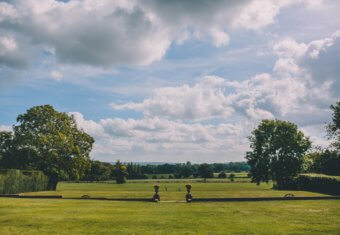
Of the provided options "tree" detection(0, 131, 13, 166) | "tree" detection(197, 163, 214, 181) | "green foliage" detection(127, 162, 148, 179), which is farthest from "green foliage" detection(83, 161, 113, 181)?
"tree" detection(0, 131, 13, 166)

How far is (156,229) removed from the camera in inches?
701

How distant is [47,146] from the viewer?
63.1 meters

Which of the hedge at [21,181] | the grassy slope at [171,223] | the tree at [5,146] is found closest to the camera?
the grassy slope at [171,223]

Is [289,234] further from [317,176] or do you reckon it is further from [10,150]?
[10,150]

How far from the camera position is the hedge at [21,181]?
48619mm

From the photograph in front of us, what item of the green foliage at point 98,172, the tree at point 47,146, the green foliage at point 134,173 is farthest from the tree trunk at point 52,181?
the green foliage at point 134,173

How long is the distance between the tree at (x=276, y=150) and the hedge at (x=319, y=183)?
1017cm

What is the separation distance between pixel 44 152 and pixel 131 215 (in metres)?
43.4

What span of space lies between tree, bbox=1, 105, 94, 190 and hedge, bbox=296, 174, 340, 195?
1423 inches

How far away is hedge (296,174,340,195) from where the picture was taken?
179 ft

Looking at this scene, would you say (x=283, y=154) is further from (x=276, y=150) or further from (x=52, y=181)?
(x=52, y=181)

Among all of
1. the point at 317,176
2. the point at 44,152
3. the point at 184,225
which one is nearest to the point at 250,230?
the point at 184,225

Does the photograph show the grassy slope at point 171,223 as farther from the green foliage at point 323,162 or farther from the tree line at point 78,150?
the green foliage at point 323,162

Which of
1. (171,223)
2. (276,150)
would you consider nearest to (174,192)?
(276,150)
